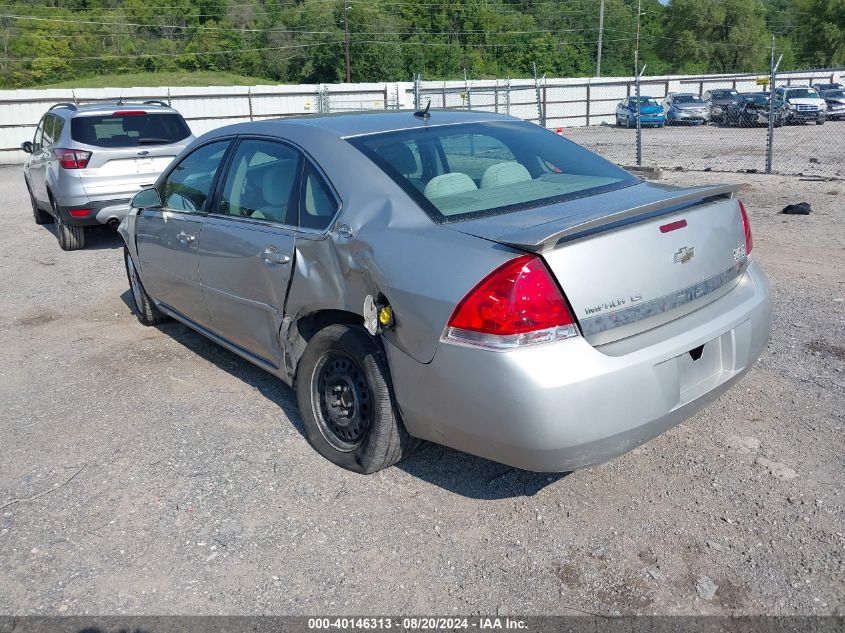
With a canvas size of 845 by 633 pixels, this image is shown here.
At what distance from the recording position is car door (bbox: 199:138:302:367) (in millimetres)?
3904

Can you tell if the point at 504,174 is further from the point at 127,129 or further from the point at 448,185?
the point at 127,129

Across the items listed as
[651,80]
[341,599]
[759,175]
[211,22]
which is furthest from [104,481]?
[211,22]

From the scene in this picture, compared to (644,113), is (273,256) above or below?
above

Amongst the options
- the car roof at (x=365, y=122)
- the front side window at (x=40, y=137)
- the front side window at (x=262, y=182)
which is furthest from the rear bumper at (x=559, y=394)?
the front side window at (x=40, y=137)

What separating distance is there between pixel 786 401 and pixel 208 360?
3.72m

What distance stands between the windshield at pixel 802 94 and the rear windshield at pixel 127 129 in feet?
85.7

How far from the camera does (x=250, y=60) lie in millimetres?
72062

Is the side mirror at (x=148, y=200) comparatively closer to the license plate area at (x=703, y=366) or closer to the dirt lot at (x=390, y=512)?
the dirt lot at (x=390, y=512)

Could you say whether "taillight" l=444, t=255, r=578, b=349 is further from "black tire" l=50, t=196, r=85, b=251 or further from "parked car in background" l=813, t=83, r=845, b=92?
"parked car in background" l=813, t=83, r=845, b=92

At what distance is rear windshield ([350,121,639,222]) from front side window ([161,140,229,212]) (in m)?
1.28

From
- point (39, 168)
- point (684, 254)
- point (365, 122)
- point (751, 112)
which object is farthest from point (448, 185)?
point (751, 112)

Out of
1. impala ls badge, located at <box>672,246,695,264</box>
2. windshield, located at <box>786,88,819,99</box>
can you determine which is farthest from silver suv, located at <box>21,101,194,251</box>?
windshield, located at <box>786,88,819,99</box>

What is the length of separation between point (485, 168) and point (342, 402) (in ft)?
4.43

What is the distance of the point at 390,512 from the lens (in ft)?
11.2
